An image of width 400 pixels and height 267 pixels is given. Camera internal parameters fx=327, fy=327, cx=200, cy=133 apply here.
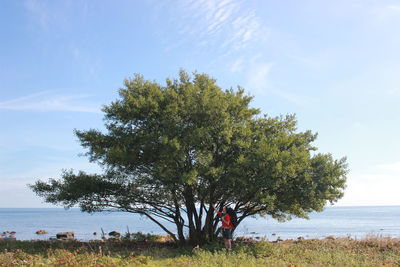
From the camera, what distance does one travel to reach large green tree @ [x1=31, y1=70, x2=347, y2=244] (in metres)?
17.1

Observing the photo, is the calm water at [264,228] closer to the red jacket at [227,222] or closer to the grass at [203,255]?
the grass at [203,255]

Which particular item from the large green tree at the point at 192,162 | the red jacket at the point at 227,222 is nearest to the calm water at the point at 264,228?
the large green tree at the point at 192,162

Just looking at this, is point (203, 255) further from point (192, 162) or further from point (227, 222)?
point (192, 162)

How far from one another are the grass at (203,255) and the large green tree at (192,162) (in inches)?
100

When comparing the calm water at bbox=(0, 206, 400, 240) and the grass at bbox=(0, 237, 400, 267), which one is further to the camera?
the calm water at bbox=(0, 206, 400, 240)

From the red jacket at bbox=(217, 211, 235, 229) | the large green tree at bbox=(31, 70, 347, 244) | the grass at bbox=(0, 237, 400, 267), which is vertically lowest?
the grass at bbox=(0, 237, 400, 267)

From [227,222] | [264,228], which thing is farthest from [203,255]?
[264,228]

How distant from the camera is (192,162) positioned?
60.0 feet

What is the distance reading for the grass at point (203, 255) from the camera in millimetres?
12242

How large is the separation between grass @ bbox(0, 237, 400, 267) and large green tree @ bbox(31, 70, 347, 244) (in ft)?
8.36

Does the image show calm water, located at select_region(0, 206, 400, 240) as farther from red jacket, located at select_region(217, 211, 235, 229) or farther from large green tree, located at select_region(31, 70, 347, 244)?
red jacket, located at select_region(217, 211, 235, 229)

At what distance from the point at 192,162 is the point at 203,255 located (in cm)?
580

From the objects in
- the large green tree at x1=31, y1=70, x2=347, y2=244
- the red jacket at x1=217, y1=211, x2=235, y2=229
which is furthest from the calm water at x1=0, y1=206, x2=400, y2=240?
the red jacket at x1=217, y1=211, x2=235, y2=229

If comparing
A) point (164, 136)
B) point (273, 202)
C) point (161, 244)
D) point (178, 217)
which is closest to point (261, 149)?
point (273, 202)
